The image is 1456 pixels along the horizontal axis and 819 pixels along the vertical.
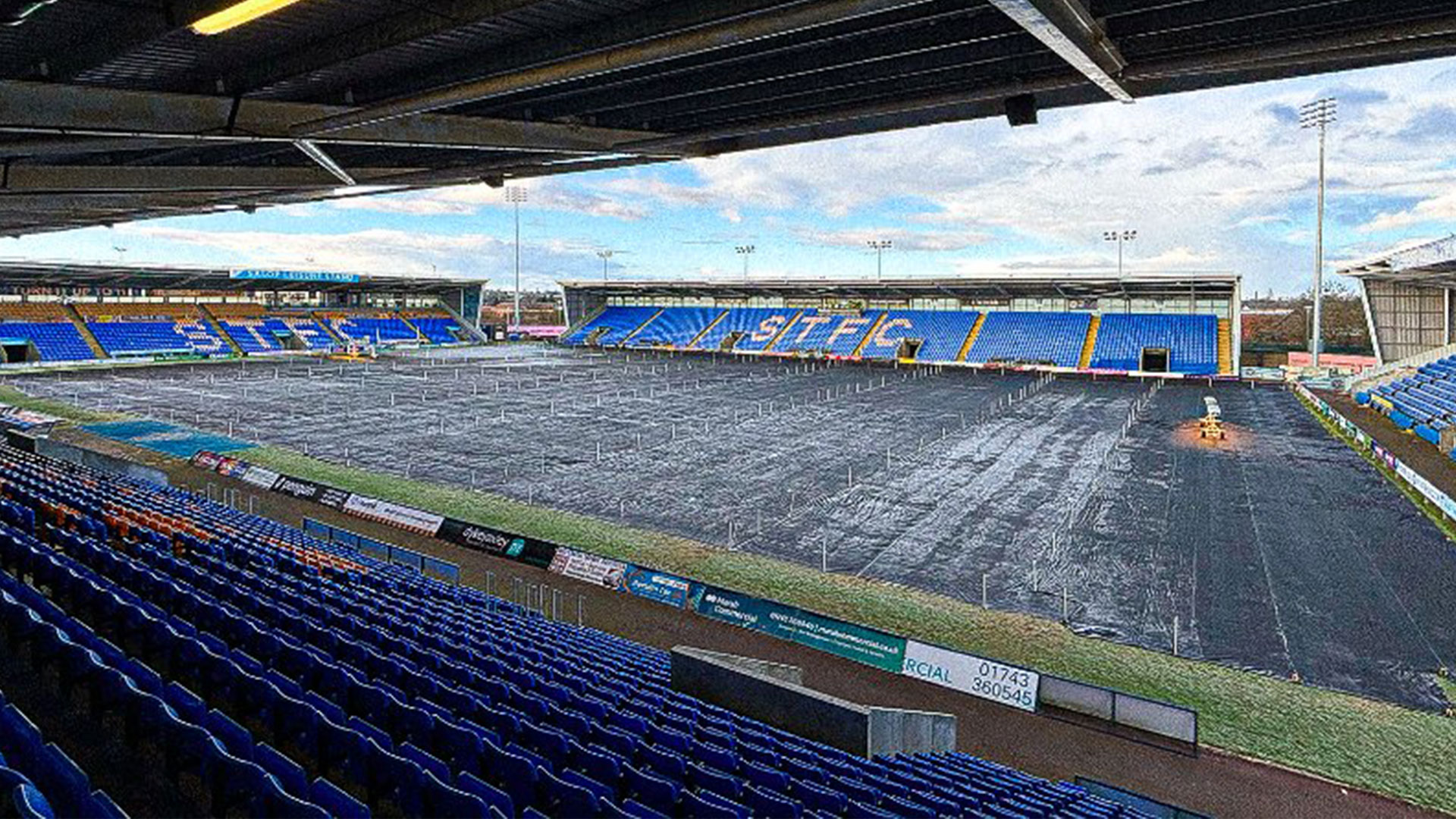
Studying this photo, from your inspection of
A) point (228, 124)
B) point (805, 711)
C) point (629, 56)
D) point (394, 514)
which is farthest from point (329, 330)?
point (805, 711)

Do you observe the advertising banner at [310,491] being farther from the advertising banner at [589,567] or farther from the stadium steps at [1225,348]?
the stadium steps at [1225,348]

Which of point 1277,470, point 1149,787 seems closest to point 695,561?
point 1149,787

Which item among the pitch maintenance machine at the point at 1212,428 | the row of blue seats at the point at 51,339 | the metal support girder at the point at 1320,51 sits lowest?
the pitch maintenance machine at the point at 1212,428

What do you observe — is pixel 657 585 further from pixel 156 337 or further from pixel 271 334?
pixel 271 334

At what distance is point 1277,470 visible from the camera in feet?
90.6

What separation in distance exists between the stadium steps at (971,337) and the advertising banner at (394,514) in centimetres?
5590

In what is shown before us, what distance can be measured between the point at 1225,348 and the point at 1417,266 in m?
22.7

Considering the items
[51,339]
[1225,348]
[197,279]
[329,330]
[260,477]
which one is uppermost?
[197,279]

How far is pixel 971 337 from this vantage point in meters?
71.1

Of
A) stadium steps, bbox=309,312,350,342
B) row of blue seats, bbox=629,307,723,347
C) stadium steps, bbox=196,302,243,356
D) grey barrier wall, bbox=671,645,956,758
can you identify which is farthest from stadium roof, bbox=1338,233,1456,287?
stadium steps, bbox=196,302,243,356

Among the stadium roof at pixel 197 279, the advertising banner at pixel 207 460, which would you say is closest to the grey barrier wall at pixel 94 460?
the advertising banner at pixel 207 460

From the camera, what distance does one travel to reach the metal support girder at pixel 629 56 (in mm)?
7859

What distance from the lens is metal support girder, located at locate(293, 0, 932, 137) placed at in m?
→ 7.86

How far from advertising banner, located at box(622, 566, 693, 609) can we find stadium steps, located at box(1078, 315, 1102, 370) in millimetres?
55257
